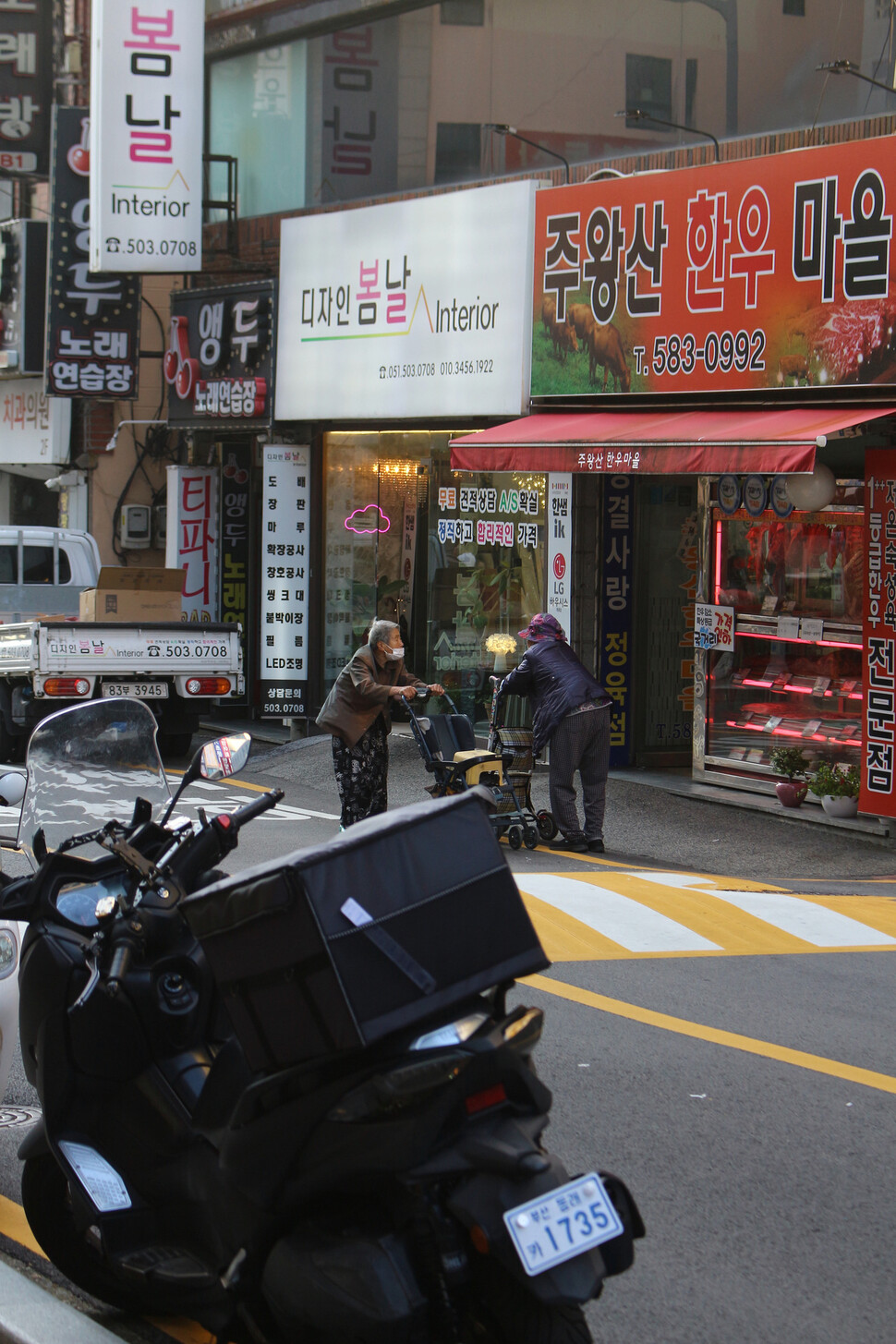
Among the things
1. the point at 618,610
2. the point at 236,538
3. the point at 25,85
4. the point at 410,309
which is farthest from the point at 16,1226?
the point at 25,85

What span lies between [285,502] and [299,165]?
4.15 meters

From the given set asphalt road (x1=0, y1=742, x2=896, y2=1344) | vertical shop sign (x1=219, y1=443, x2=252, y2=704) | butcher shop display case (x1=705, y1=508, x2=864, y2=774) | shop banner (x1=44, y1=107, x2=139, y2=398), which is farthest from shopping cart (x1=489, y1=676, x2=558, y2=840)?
shop banner (x1=44, y1=107, x2=139, y2=398)

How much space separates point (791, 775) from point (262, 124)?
10852 mm

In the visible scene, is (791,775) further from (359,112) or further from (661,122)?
(359,112)

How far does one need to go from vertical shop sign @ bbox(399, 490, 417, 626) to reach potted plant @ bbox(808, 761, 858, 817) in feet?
20.2

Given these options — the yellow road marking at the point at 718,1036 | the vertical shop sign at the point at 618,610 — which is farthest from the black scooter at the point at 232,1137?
the vertical shop sign at the point at 618,610

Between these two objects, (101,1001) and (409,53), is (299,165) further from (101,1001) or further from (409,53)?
(101,1001)

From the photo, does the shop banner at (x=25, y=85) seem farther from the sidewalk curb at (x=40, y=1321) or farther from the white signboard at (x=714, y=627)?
the sidewalk curb at (x=40, y=1321)

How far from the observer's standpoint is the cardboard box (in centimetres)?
1516

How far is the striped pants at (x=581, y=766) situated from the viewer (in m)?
10.8

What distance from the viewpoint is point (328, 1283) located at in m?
2.99

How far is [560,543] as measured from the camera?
13570 mm

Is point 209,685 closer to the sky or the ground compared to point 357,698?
closer to the ground

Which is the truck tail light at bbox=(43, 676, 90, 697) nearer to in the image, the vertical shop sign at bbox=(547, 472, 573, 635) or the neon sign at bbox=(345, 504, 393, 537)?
the neon sign at bbox=(345, 504, 393, 537)
